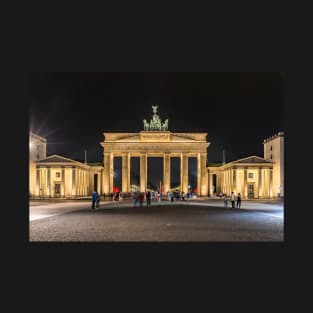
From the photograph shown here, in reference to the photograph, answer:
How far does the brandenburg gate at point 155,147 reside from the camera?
2729 inches

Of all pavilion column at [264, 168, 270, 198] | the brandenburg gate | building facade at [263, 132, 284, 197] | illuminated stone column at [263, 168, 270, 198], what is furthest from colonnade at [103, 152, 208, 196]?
building facade at [263, 132, 284, 197]

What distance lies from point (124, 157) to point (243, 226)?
54.0 meters

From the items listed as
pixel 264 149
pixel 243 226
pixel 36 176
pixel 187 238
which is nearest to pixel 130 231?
pixel 187 238

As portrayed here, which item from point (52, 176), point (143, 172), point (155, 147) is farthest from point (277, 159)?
point (52, 176)

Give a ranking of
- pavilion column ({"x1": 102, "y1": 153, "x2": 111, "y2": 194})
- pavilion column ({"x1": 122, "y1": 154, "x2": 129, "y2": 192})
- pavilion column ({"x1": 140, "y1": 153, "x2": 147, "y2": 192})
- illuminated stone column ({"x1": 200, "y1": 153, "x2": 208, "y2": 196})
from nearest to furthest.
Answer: pavilion column ({"x1": 140, "y1": 153, "x2": 147, "y2": 192})
pavilion column ({"x1": 102, "y1": 153, "x2": 111, "y2": 194})
pavilion column ({"x1": 122, "y1": 154, "x2": 129, "y2": 192})
illuminated stone column ({"x1": 200, "y1": 153, "x2": 208, "y2": 196})

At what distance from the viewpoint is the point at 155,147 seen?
228 ft

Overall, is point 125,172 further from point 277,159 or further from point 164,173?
point 277,159

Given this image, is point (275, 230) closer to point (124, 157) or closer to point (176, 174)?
point (124, 157)

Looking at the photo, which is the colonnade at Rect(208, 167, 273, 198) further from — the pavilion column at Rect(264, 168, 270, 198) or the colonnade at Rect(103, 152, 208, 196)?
the colonnade at Rect(103, 152, 208, 196)

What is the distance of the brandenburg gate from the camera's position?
227 feet

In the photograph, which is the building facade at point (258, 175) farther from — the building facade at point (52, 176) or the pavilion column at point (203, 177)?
the building facade at point (52, 176)

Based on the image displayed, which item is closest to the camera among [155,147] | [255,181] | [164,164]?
[255,181]

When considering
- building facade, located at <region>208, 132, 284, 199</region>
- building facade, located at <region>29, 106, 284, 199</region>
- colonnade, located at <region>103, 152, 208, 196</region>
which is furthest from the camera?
colonnade, located at <region>103, 152, 208, 196</region>

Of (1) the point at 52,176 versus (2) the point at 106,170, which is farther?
(2) the point at 106,170
